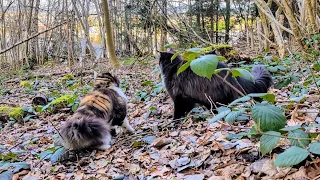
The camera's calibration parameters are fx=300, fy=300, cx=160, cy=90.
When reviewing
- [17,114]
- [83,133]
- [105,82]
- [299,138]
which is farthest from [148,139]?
[17,114]

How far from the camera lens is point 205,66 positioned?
1.66m

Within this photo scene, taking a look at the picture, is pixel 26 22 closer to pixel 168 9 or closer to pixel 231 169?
pixel 168 9

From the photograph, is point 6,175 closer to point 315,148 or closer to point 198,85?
point 198,85

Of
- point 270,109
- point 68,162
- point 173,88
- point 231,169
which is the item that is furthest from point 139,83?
point 270,109

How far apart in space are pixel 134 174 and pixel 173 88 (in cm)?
163

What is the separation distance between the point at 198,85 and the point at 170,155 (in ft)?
4.12

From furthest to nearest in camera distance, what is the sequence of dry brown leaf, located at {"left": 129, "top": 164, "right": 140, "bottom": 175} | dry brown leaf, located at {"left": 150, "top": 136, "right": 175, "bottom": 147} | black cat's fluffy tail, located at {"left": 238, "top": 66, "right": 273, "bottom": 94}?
black cat's fluffy tail, located at {"left": 238, "top": 66, "right": 273, "bottom": 94}
dry brown leaf, located at {"left": 150, "top": 136, "right": 175, "bottom": 147}
dry brown leaf, located at {"left": 129, "top": 164, "right": 140, "bottom": 175}

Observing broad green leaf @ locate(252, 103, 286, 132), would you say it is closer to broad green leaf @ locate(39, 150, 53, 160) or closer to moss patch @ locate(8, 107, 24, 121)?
broad green leaf @ locate(39, 150, 53, 160)

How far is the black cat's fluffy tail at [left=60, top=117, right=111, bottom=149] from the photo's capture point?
3273mm

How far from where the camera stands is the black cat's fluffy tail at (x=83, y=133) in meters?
3.27

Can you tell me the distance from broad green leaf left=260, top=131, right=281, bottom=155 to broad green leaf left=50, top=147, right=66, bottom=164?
87.7 inches

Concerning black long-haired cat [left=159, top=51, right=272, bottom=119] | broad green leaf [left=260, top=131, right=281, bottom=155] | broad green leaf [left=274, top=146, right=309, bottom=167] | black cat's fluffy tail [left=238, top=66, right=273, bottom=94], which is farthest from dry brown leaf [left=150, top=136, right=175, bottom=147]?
broad green leaf [left=274, top=146, right=309, bottom=167]

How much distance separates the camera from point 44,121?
554cm

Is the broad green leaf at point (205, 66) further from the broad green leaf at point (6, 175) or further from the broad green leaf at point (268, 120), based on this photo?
the broad green leaf at point (6, 175)
